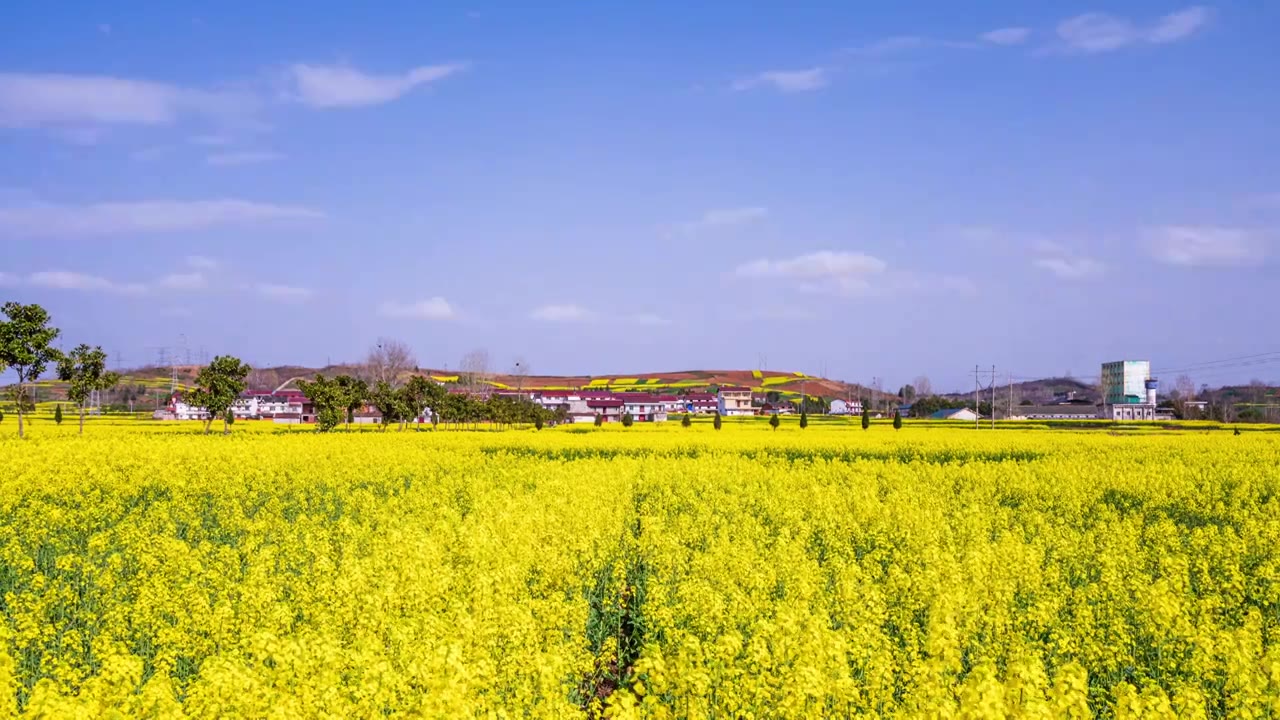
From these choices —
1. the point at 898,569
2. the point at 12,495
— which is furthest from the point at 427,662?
the point at 12,495

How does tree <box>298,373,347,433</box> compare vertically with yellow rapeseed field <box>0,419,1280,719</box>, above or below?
above

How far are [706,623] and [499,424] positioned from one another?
110537 millimetres

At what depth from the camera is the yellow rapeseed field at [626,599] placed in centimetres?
720

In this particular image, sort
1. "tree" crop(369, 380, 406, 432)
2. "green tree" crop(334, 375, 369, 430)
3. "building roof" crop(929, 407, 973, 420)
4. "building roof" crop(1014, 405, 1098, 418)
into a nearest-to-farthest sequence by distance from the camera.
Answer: "green tree" crop(334, 375, 369, 430), "tree" crop(369, 380, 406, 432), "building roof" crop(929, 407, 973, 420), "building roof" crop(1014, 405, 1098, 418)

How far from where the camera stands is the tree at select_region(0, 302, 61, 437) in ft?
164

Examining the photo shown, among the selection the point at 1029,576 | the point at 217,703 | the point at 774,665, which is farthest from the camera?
the point at 1029,576

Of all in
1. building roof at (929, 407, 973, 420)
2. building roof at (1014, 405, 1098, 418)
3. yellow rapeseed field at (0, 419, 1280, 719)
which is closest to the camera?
yellow rapeseed field at (0, 419, 1280, 719)

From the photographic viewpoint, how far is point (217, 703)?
692cm

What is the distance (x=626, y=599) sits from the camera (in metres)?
15.8

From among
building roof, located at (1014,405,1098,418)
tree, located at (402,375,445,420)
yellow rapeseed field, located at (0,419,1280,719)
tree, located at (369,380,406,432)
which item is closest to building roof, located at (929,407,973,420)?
building roof, located at (1014,405,1098,418)

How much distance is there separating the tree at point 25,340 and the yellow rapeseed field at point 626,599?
27.1 m

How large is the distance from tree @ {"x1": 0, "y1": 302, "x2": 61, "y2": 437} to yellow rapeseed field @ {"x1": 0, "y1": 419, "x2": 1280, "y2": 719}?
2707 centimetres

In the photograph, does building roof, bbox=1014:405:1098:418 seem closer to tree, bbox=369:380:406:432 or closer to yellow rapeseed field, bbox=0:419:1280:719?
tree, bbox=369:380:406:432

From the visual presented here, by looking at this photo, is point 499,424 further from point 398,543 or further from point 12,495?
point 398,543
